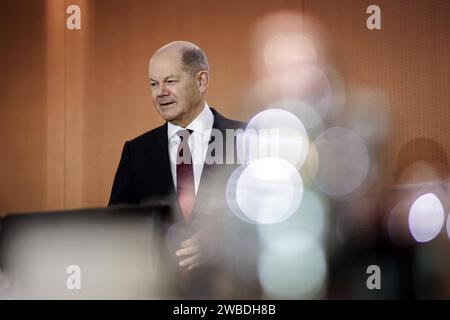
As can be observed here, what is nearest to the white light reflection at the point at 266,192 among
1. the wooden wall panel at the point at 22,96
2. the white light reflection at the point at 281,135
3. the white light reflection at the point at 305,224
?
the white light reflection at the point at 305,224

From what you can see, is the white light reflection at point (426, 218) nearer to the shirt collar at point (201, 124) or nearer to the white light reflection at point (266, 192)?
the white light reflection at point (266, 192)

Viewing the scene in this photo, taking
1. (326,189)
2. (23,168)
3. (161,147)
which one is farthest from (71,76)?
(326,189)

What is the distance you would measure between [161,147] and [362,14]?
107cm

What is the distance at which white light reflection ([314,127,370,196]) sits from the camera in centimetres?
191

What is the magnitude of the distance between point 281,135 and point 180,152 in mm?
606

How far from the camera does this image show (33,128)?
6.89ft

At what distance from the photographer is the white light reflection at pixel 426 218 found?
1313 mm

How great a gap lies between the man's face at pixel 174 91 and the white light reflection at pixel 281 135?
258mm

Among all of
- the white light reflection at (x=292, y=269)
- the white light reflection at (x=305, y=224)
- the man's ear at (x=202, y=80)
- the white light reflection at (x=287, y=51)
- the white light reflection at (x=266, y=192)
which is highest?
the white light reflection at (x=287, y=51)

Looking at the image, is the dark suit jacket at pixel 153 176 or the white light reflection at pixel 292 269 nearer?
the white light reflection at pixel 292 269

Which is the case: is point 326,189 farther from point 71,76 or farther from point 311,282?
point 71,76

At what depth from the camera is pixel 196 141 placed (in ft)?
4.42

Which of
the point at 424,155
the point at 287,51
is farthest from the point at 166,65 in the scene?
the point at 424,155

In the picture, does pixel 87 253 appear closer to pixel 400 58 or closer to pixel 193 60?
pixel 193 60
